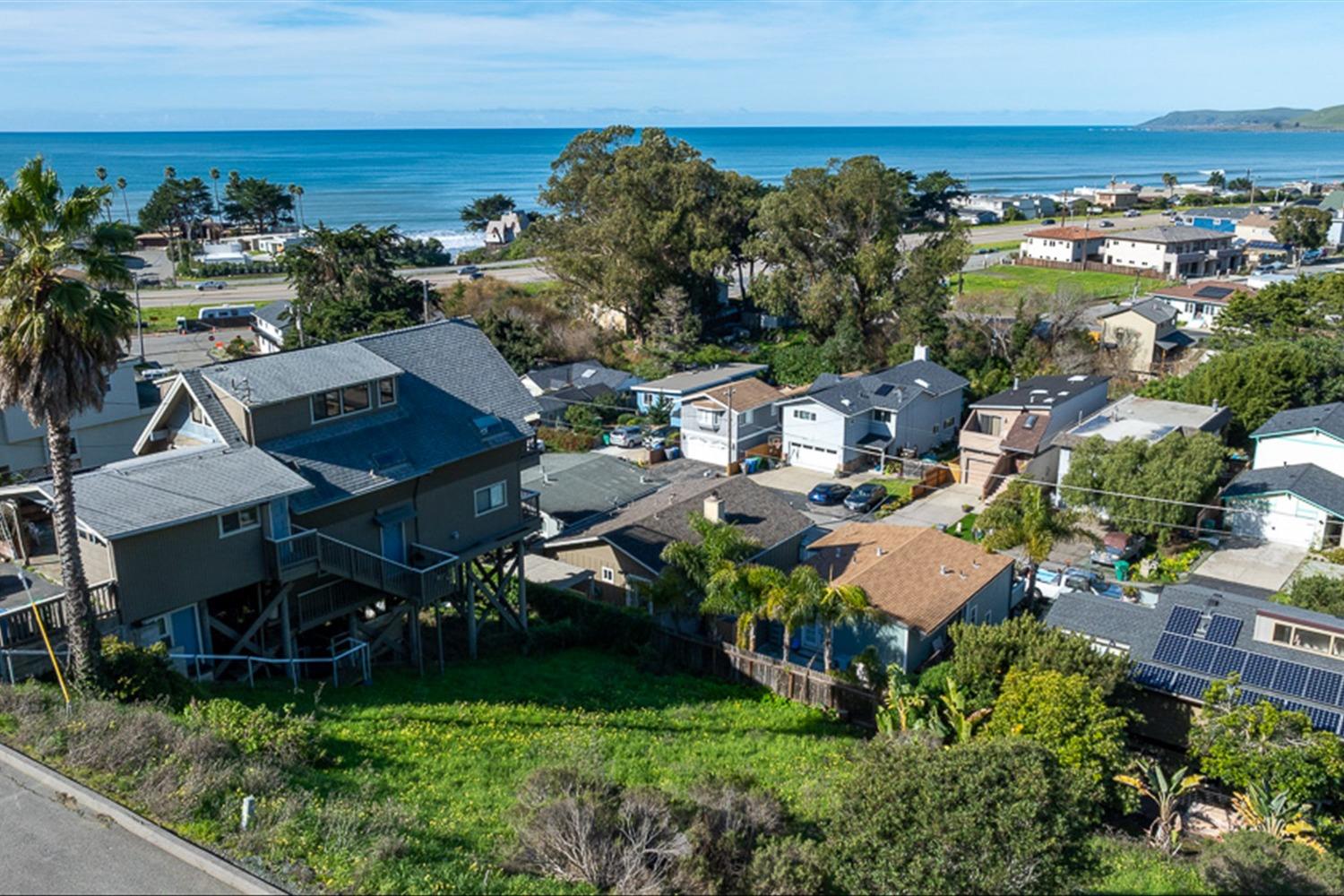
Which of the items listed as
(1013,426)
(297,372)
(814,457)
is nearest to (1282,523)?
(1013,426)

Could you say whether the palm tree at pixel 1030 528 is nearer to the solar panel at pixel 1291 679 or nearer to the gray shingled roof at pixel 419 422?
the solar panel at pixel 1291 679

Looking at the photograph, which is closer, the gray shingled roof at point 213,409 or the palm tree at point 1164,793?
the palm tree at point 1164,793

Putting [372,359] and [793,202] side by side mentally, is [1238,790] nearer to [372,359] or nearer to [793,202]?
[372,359]

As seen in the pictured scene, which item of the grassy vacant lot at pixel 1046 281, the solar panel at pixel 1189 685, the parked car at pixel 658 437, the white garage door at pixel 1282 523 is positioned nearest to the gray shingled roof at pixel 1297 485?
the white garage door at pixel 1282 523

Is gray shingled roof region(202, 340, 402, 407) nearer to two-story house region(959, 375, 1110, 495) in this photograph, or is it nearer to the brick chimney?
the brick chimney

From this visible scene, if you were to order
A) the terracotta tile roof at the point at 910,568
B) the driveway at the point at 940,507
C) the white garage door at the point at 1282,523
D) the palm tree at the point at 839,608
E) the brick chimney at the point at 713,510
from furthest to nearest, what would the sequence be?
the driveway at the point at 940,507 → the white garage door at the point at 1282,523 → the brick chimney at the point at 713,510 → the terracotta tile roof at the point at 910,568 → the palm tree at the point at 839,608

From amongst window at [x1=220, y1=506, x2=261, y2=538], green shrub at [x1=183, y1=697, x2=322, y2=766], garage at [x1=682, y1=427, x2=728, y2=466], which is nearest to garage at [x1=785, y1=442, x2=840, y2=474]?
garage at [x1=682, y1=427, x2=728, y2=466]

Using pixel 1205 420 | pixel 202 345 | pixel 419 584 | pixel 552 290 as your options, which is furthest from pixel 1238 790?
pixel 202 345

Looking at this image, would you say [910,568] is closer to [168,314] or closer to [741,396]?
[741,396]
